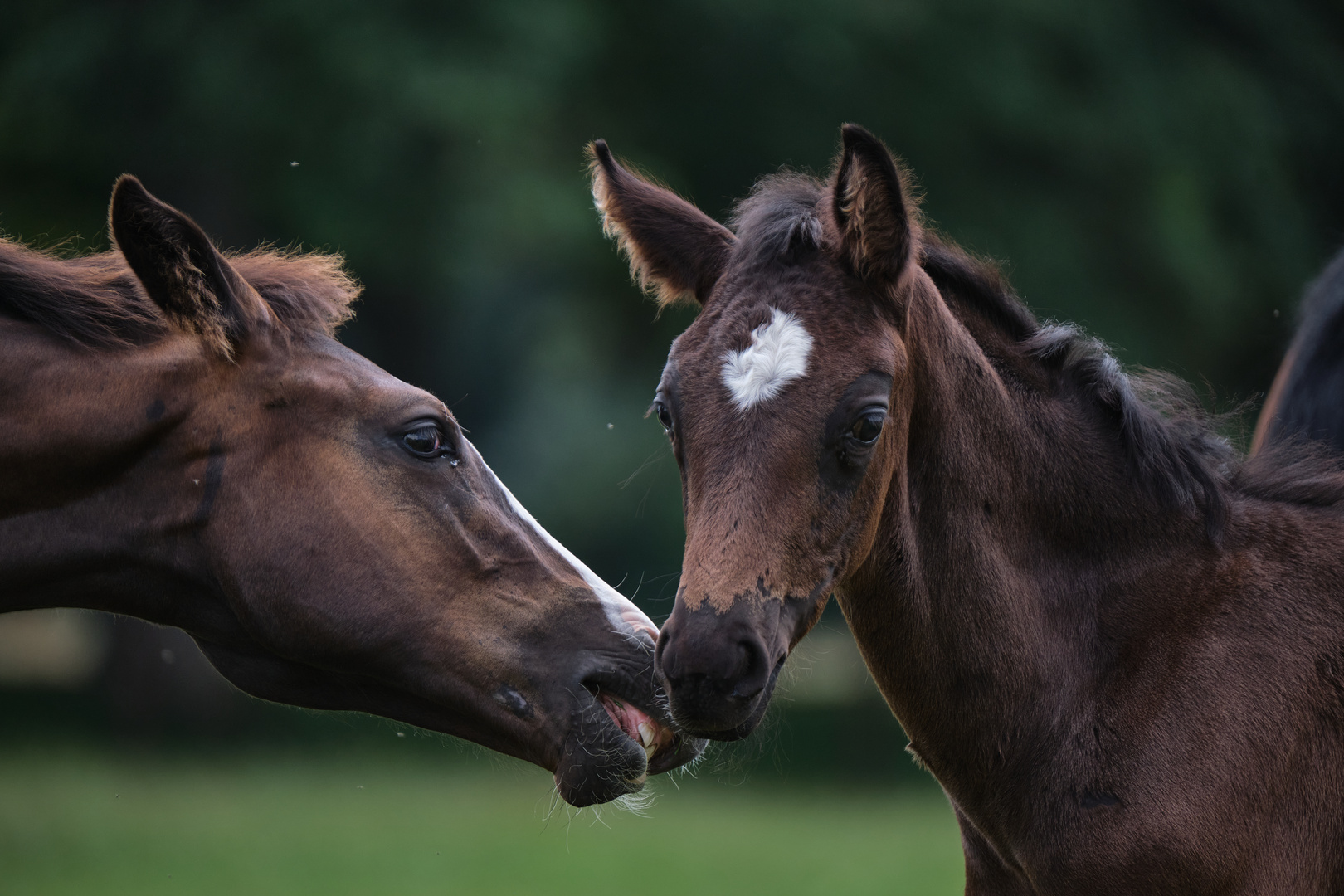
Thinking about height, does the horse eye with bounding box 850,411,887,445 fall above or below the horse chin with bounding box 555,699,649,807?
above

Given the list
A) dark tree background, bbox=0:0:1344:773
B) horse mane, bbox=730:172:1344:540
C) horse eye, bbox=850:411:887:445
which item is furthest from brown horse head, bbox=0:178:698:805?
dark tree background, bbox=0:0:1344:773

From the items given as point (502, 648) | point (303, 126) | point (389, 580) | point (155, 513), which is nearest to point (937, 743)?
point (502, 648)

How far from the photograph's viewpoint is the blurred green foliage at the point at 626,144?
11914 millimetres

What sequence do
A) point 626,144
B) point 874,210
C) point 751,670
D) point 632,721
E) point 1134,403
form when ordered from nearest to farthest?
1. point 751,670
2. point 874,210
3. point 632,721
4. point 1134,403
5. point 626,144

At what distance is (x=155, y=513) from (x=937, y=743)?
221 centimetres

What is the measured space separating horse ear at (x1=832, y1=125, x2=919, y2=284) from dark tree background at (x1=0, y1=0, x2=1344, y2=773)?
920cm

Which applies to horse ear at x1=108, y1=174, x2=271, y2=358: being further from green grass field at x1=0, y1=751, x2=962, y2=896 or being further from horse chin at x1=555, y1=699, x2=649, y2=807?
green grass field at x1=0, y1=751, x2=962, y2=896

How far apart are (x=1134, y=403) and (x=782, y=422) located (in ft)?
4.00

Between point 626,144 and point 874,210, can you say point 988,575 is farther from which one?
point 626,144

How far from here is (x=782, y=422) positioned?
283 cm

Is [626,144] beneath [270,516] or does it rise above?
beneath

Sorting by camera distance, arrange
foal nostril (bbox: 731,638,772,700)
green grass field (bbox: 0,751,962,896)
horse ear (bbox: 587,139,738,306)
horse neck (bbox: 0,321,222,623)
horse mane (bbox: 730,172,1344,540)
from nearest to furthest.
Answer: foal nostril (bbox: 731,638,772,700)
horse neck (bbox: 0,321,222,623)
horse mane (bbox: 730,172,1344,540)
horse ear (bbox: 587,139,738,306)
green grass field (bbox: 0,751,962,896)

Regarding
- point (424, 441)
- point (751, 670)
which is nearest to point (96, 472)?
point (424, 441)

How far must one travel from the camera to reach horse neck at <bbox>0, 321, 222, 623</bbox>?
117 inches
